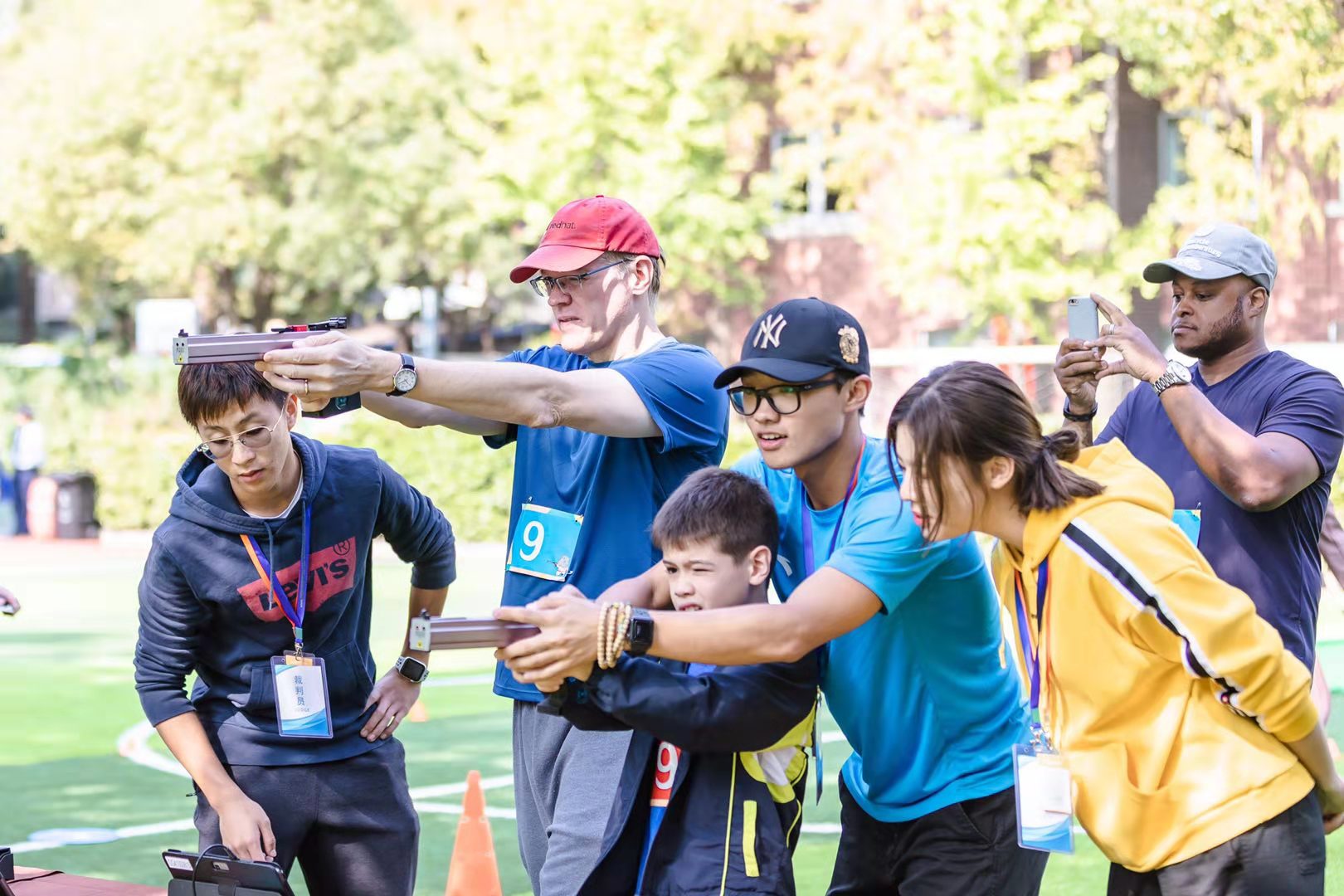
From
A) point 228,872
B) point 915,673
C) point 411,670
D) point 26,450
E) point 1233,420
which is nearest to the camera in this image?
point 915,673

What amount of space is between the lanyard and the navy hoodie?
14 mm

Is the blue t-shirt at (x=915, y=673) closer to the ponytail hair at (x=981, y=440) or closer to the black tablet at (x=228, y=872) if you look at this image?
the ponytail hair at (x=981, y=440)

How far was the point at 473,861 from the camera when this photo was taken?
599 cm

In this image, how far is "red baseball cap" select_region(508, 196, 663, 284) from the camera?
4.05 meters

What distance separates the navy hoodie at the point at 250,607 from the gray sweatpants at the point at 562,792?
16.8 inches

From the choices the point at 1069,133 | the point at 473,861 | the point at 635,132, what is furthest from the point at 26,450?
the point at 473,861

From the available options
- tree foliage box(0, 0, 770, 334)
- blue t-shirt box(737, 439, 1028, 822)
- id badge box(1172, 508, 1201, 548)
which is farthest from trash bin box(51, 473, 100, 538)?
blue t-shirt box(737, 439, 1028, 822)

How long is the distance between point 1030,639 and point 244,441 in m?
1.90

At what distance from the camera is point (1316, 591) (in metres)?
4.55

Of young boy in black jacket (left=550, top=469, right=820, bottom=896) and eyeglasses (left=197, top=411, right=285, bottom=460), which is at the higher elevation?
eyeglasses (left=197, top=411, right=285, bottom=460)

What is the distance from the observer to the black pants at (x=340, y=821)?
4047 mm

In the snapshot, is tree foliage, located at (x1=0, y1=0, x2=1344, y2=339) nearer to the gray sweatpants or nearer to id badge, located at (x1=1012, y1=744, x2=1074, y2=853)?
the gray sweatpants

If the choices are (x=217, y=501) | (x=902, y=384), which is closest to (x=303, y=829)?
(x=217, y=501)

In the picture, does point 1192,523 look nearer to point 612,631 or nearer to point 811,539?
Result: point 811,539
